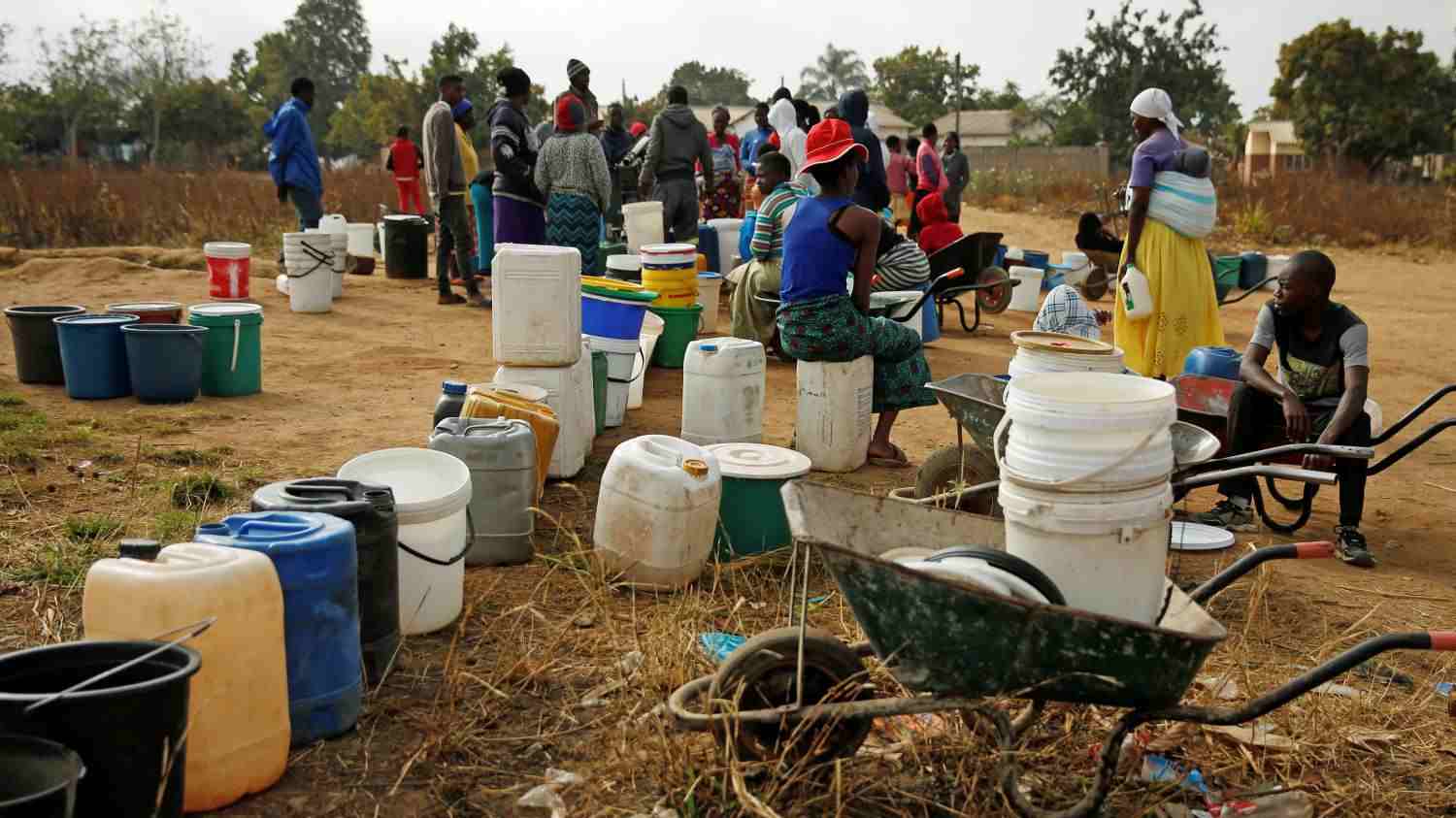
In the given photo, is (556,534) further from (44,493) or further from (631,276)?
(631,276)

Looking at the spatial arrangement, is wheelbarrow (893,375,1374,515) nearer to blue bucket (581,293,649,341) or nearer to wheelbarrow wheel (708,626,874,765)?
wheelbarrow wheel (708,626,874,765)

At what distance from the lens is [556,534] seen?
217 inches

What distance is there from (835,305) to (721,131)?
30.0 ft

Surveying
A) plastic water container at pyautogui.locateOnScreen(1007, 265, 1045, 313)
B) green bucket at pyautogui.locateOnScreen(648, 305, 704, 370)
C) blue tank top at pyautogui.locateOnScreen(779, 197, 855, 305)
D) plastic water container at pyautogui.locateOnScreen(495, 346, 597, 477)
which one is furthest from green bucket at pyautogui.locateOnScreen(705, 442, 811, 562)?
plastic water container at pyautogui.locateOnScreen(1007, 265, 1045, 313)

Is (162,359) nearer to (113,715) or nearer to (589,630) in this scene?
(589,630)

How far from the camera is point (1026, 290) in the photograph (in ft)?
45.3

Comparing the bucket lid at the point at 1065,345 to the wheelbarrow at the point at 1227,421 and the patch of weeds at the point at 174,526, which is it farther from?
the patch of weeds at the point at 174,526

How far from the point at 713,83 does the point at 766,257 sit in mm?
114851

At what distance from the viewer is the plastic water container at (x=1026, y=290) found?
535 inches

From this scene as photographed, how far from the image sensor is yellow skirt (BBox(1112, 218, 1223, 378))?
24.0 feet

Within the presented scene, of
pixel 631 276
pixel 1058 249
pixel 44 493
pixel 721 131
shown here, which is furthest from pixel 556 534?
pixel 1058 249

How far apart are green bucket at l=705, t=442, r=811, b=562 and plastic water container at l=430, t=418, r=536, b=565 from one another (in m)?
0.80

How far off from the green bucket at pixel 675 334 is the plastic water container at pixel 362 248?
6.68 meters

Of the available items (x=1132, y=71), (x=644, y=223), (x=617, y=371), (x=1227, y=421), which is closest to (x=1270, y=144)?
(x=1132, y=71)
